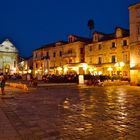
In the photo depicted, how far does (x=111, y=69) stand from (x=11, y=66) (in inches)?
2002

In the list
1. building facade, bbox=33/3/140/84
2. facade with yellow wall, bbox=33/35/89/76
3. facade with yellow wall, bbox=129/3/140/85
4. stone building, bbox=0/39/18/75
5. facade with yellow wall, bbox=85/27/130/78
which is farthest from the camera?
stone building, bbox=0/39/18/75

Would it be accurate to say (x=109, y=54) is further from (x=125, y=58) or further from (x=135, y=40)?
(x=135, y=40)

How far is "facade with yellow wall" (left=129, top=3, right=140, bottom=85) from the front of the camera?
112ft

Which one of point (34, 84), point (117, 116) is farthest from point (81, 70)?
point (117, 116)

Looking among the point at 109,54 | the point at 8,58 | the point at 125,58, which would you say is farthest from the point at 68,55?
the point at 8,58

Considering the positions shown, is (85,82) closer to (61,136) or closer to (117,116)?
(117,116)

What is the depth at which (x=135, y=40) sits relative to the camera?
3475 centimetres

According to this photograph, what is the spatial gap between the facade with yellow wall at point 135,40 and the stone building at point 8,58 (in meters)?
59.3

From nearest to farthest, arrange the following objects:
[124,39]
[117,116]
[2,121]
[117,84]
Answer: [2,121], [117,116], [117,84], [124,39]

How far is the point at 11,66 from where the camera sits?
88625 mm

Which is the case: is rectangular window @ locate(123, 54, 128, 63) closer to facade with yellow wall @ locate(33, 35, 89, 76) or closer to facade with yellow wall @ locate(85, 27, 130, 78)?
facade with yellow wall @ locate(85, 27, 130, 78)

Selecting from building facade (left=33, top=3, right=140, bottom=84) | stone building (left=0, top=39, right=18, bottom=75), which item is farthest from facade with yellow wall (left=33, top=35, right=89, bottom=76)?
stone building (left=0, top=39, right=18, bottom=75)

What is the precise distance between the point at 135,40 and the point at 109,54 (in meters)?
12.8

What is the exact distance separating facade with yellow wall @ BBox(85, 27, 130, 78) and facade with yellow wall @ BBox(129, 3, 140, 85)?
505 centimetres
